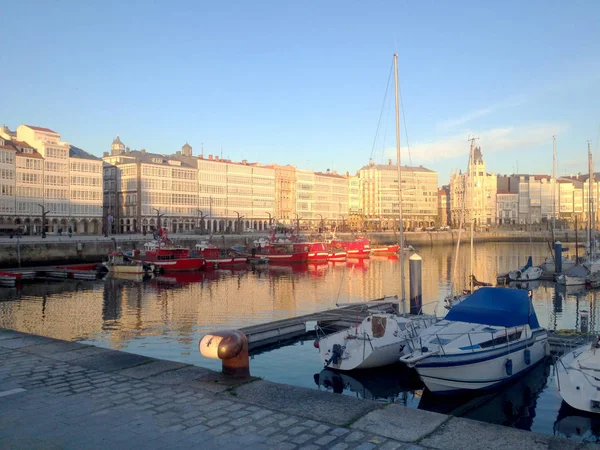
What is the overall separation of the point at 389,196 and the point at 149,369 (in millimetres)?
168966

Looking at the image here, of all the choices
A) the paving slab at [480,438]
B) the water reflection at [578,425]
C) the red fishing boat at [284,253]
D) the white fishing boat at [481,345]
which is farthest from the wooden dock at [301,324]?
the red fishing boat at [284,253]

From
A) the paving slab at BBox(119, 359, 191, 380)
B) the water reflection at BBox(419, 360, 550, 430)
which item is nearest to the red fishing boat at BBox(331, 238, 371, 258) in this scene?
the water reflection at BBox(419, 360, 550, 430)

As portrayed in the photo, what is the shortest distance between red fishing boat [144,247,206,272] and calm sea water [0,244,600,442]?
312 centimetres

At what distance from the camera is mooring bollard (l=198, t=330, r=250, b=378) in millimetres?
10633

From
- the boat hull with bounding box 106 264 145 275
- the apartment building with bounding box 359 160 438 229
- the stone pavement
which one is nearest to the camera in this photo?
the stone pavement

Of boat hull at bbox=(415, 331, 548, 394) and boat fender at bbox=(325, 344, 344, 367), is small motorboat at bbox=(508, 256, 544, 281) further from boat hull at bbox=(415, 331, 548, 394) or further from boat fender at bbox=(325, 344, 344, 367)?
boat fender at bbox=(325, 344, 344, 367)

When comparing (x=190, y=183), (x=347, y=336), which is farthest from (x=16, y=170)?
(x=347, y=336)

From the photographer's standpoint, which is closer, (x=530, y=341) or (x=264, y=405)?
(x=264, y=405)

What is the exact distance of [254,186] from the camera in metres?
139

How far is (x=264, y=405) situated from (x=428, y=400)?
27.5ft

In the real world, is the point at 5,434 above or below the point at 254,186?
below

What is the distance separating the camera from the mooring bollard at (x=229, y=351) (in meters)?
10.6

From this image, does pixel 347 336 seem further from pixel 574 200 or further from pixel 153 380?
pixel 574 200

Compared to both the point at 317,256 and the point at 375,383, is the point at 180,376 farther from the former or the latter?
the point at 317,256
